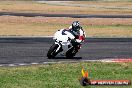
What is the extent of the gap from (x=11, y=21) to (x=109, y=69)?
33699 millimetres

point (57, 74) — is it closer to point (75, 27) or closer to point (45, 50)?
point (75, 27)

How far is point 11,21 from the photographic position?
52.4m

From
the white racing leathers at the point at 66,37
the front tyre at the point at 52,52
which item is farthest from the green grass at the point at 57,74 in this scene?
the front tyre at the point at 52,52

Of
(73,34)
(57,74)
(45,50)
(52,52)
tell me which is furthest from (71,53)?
(57,74)

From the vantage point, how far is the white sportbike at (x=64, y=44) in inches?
922

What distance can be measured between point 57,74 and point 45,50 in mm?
9120

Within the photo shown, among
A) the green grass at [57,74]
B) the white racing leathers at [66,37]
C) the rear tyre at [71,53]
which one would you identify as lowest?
the rear tyre at [71,53]

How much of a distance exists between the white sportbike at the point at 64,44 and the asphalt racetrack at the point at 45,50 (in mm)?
332

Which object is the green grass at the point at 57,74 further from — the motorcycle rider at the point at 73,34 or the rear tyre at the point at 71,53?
the rear tyre at the point at 71,53

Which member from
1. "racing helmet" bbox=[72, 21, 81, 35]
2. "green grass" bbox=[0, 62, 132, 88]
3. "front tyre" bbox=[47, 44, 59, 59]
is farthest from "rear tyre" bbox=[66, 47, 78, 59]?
"green grass" bbox=[0, 62, 132, 88]

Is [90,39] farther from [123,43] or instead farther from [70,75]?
[70,75]

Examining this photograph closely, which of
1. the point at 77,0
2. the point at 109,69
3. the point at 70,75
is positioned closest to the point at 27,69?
the point at 70,75

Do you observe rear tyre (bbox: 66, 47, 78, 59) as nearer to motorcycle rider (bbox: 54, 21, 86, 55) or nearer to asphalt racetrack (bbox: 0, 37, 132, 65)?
asphalt racetrack (bbox: 0, 37, 132, 65)

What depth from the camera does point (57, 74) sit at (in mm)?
18391
